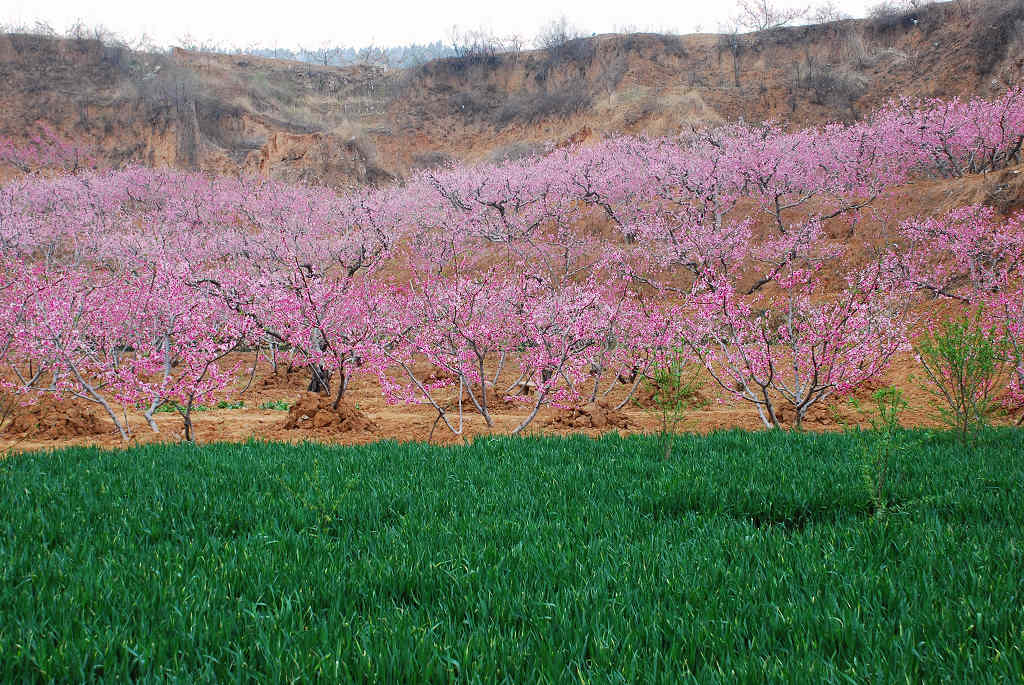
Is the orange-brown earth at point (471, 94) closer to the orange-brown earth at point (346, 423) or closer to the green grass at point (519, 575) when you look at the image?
the orange-brown earth at point (346, 423)

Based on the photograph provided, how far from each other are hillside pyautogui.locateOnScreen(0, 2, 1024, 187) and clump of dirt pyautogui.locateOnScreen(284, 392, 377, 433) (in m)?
36.6

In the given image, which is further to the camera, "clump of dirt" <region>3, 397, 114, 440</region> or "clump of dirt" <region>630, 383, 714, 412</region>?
"clump of dirt" <region>630, 383, 714, 412</region>

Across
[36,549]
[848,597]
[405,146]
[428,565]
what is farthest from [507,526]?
[405,146]

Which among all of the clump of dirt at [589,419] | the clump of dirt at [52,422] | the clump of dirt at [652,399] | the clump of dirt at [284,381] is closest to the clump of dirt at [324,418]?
the clump of dirt at [589,419]

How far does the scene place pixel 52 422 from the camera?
10.4 meters

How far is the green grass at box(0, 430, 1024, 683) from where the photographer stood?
214cm

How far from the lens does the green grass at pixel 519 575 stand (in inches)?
84.4

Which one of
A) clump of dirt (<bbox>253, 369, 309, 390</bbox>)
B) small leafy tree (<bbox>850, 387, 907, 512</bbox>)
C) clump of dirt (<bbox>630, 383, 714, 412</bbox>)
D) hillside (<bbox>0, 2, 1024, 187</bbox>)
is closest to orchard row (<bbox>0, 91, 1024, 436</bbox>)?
clump of dirt (<bbox>630, 383, 714, 412</bbox>)

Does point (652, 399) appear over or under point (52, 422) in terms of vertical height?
under

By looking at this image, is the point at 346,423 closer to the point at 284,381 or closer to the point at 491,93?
the point at 284,381

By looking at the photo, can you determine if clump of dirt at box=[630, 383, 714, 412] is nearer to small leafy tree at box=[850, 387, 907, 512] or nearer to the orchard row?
the orchard row

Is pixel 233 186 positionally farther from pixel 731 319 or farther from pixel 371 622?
pixel 371 622

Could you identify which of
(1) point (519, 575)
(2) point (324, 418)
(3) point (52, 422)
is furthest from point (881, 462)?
(3) point (52, 422)

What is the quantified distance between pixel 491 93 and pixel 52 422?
53611 millimetres
